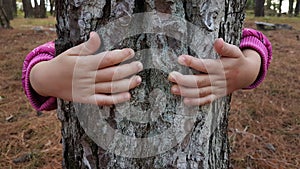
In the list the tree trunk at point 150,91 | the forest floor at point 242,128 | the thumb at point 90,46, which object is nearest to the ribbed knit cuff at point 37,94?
the tree trunk at point 150,91

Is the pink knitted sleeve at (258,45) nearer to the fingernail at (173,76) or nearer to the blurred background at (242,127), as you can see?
the fingernail at (173,76)

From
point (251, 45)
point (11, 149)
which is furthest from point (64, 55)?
point (11, 149)

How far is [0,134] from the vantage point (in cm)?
231

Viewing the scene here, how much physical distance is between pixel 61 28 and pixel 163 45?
13.2 inches

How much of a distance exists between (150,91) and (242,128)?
1775mm

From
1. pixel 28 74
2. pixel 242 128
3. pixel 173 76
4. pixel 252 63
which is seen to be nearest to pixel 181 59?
pixel 173 76

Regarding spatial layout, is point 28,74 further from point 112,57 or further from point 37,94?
point 112,57

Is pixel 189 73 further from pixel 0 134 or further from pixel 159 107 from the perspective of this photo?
pixel 0 134

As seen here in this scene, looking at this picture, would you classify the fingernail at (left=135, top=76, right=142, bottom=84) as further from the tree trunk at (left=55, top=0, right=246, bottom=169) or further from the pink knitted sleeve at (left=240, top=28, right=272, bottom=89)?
the pink knitted sleeve at (left=240, top=28, right=272, bottom=89)

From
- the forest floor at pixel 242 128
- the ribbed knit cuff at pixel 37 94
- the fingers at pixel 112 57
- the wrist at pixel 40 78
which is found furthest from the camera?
the forest floor at pixel 242 128

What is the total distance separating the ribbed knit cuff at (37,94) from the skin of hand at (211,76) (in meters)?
0.48

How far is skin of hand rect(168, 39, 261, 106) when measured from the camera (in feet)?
2.64

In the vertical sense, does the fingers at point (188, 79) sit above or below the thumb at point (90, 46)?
below

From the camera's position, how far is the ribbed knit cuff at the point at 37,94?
1.02m
